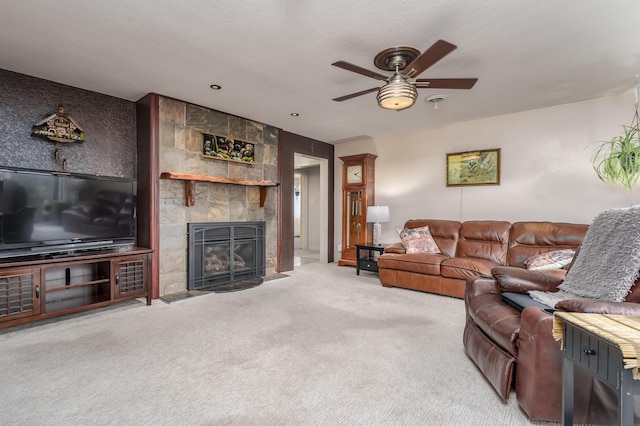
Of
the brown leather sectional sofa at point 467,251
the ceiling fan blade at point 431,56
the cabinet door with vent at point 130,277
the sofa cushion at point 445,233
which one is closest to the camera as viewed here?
the ceiling fan blade at point 431,56

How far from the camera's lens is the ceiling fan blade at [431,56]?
194 cm

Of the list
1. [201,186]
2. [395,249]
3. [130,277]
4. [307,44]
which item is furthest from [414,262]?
[130,277]

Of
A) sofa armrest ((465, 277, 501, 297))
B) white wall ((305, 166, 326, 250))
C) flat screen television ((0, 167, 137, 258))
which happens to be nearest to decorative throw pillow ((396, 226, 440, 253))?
sofa armrest ((465, 277, 501, 297))

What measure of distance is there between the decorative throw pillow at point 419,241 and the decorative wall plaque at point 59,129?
441cm

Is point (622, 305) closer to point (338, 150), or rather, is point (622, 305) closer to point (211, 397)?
point (211, 397)

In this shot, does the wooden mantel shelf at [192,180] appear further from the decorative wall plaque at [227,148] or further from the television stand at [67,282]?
the television stand at [67,282]

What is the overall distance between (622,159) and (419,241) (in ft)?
7.93

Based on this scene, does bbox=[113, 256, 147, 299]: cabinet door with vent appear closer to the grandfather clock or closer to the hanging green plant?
the grandfather clock

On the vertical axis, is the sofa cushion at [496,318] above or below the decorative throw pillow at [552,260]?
below

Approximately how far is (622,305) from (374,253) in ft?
13.2

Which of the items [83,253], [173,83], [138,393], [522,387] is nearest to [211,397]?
[138,393]

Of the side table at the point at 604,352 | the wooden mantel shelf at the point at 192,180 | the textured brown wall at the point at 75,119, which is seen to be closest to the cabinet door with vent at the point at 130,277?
the wooden mantel shelf at the point at 192,180

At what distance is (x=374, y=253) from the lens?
17.6 ft

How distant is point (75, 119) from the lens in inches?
137
